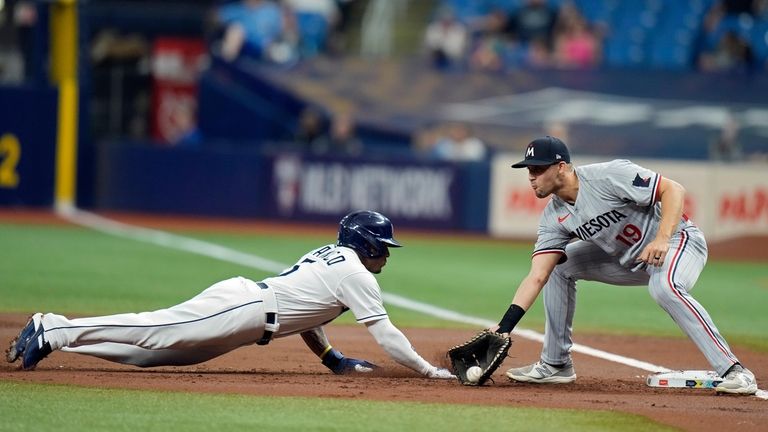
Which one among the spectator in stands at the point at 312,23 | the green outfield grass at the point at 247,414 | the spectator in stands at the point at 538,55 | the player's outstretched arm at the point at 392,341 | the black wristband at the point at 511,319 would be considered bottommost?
the green outfield grass at the point at 247,414

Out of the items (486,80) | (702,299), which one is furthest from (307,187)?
(702,299)

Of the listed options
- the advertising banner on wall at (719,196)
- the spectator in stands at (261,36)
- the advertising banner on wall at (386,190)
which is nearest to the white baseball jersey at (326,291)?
the advertising banner on wall at (719,196)

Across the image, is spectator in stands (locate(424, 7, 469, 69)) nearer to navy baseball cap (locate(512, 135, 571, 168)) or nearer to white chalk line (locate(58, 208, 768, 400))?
white chalk line (locate(58, 208, 768, 400))

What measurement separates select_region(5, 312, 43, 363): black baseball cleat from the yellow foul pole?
1461 centimetres

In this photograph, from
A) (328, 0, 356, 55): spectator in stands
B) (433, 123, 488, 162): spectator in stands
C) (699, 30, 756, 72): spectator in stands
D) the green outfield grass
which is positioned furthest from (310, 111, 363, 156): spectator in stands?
the green outfield grass

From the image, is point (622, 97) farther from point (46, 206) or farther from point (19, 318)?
point (19, 318)

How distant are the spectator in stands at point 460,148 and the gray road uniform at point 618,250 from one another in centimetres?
1313

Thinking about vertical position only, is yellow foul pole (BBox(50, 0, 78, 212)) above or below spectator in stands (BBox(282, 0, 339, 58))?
→ below

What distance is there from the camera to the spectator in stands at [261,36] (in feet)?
77.4

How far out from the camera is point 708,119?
21.9 metres

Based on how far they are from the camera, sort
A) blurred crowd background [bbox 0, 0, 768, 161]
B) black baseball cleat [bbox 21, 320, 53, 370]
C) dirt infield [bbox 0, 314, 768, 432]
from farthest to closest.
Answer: blurred crowd background [bbox 0, 0, 768, 161] → black baseball cleat [bbox 21, 320, 53, 370] → dirt infield [bbox 0, 314, 768, 432]

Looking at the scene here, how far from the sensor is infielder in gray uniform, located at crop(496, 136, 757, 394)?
6.96 meters

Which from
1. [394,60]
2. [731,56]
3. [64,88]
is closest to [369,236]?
[64,88]

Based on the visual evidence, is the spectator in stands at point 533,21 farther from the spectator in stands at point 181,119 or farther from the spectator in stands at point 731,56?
the spectator in stands at point 181,119
